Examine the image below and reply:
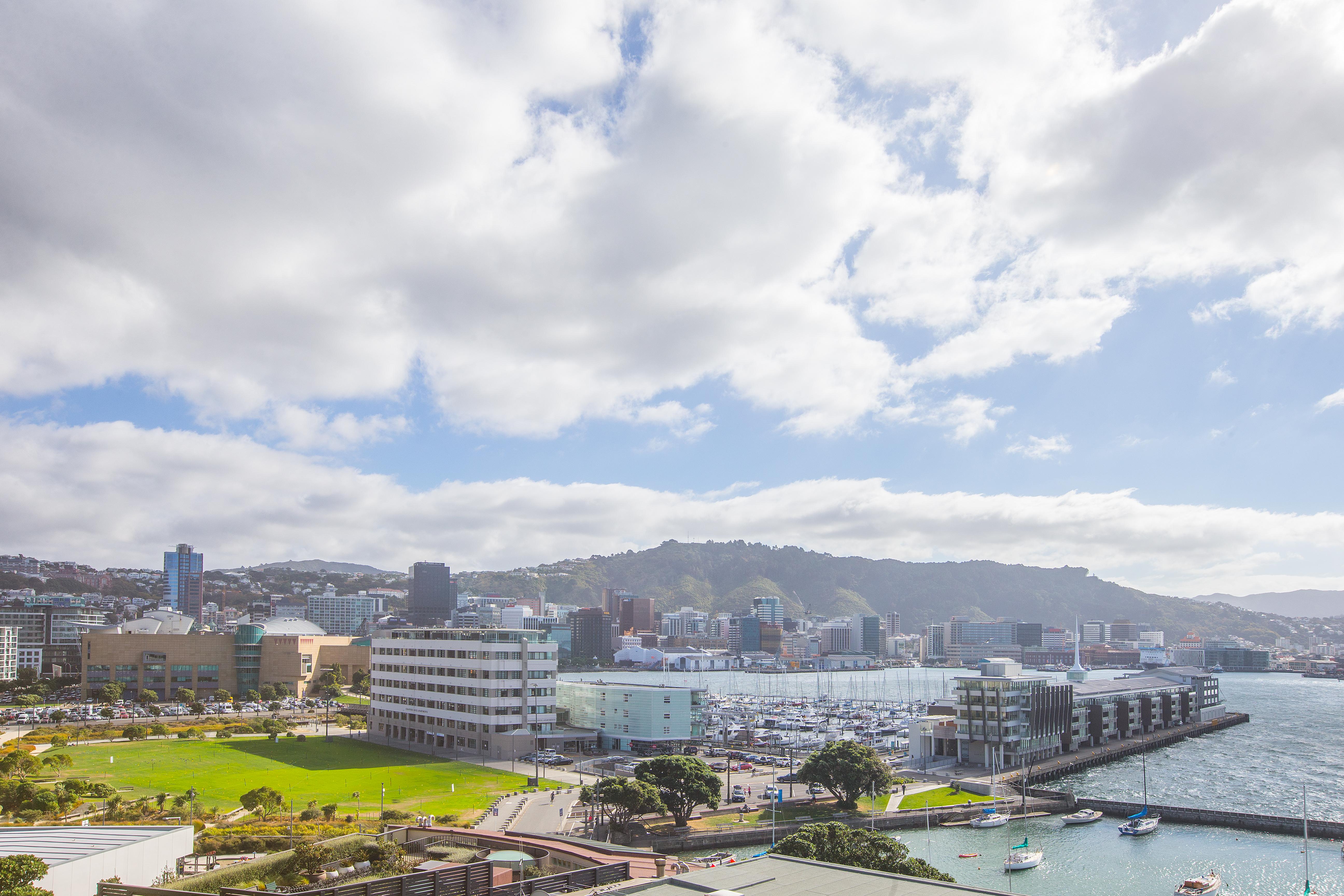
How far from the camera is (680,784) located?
4344cm

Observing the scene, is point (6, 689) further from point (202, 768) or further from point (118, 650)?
point (202, 768)

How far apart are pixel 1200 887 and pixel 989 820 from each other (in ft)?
40.1

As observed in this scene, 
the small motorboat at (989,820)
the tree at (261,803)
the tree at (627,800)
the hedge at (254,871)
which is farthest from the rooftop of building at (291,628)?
the hedge at (254,871)

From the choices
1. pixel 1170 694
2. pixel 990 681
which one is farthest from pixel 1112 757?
pixel 1170 694

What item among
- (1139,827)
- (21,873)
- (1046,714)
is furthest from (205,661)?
(21,873)

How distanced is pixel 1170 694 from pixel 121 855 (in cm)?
10710

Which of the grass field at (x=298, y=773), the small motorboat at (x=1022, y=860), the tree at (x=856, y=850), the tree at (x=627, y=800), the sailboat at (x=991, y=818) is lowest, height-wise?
the sailboat at (x=991, y=818)

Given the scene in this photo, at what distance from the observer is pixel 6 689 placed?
93750mm

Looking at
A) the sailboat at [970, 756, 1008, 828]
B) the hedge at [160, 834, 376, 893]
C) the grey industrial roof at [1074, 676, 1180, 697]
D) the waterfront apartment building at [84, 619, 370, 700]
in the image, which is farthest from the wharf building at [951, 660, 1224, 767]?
the waterfront apartment building at [84, 619, 370, 700]

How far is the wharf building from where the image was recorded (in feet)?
227

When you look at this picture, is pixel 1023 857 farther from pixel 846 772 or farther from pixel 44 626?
pixel 44 626

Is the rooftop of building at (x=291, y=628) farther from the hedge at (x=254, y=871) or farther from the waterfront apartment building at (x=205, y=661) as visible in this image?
the hedge at (x=254, y=871)

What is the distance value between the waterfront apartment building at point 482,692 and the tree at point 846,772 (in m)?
21.4

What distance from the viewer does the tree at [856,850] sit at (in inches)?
1062
